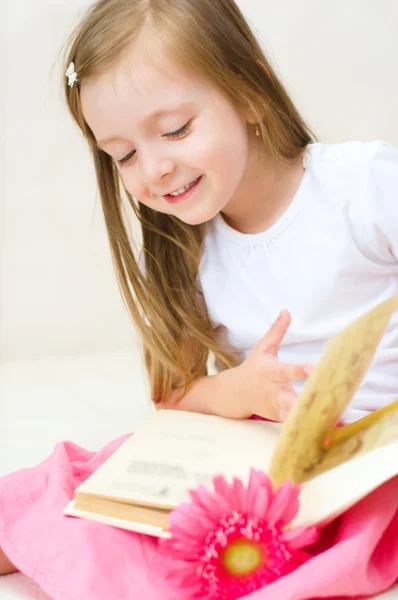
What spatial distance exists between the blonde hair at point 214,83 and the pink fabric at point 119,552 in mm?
316

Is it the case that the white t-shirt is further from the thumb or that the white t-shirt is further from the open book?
the open book

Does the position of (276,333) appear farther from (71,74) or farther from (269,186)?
(71,74)

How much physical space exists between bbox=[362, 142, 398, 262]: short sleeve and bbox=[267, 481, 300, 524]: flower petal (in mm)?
481

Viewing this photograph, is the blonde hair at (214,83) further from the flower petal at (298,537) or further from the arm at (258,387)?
the flower petal at (298,537)

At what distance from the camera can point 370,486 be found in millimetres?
622

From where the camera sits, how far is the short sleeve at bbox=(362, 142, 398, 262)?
1.02 m

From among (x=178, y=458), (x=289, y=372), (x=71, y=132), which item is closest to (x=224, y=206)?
(x=289, y=372)

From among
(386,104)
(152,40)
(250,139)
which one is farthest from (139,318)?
(386,104)

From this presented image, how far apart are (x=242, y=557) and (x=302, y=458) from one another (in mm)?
99

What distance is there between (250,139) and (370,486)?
0.60 meters

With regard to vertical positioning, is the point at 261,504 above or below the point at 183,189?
below

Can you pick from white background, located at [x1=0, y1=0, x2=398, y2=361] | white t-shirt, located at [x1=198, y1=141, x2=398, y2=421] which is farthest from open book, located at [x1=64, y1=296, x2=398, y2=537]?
white background, located at [x1=0, y1=0, x2=398, y2=361]

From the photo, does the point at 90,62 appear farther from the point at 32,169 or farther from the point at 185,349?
the point at 32,169

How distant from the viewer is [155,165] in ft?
3.14
